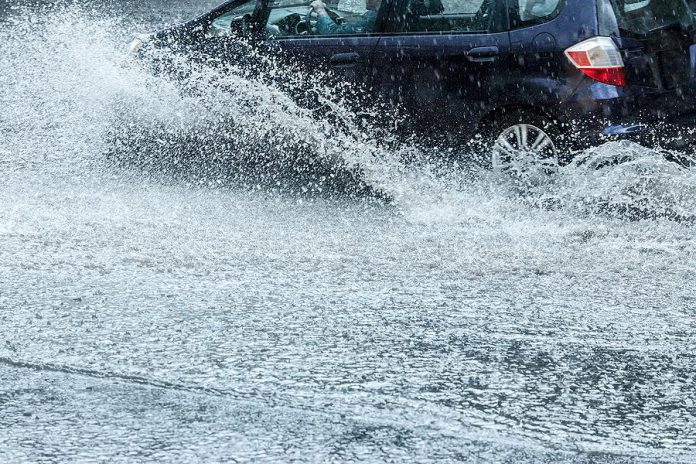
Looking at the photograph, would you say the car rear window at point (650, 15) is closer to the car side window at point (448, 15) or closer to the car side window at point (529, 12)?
the car side window at point (529, 12)

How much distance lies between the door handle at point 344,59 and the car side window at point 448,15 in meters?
0.41

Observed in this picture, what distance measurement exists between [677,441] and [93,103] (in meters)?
7.32

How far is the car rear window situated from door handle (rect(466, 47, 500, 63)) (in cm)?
82

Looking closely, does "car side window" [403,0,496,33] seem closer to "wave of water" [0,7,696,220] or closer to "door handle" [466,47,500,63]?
"door handle" [466,47,500,63]

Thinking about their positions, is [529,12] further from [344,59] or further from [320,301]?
[320,301]

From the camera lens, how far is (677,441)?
3672mm

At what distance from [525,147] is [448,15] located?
1081 millimetres

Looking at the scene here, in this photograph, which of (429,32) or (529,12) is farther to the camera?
(429,32)

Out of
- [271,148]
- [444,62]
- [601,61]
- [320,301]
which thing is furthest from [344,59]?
[320,301]

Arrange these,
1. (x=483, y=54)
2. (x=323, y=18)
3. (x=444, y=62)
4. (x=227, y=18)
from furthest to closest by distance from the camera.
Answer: (x=227, y=18) < (x=323, y=18) < (x=444, y=62) < (x=483, y=54)

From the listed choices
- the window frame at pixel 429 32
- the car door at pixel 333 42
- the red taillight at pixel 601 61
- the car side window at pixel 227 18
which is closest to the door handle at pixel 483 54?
the window frame at pixel 429 32

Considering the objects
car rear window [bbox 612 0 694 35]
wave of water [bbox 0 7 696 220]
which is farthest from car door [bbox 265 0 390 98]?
car rear window [bbox 612 0 694 35]

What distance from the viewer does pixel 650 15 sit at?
7.46 metres

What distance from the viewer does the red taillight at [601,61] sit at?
7133 millimetres
